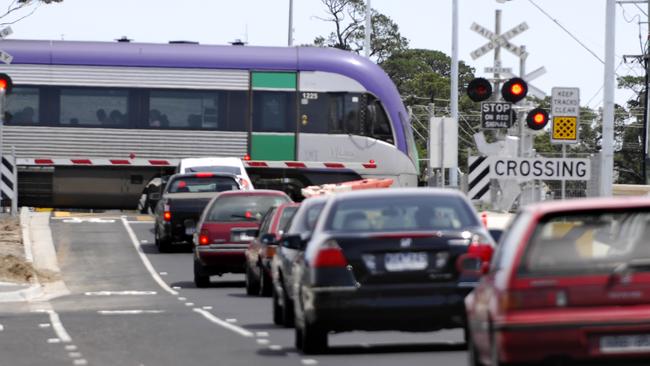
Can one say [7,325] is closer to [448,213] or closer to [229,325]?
[229,325]

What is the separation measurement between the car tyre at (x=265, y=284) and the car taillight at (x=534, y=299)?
13.7 m

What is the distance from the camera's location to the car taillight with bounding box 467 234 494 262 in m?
15.8

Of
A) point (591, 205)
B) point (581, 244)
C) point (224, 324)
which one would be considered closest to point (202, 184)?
point (224, 324)

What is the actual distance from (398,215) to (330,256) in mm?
782

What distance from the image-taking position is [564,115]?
29062 mm

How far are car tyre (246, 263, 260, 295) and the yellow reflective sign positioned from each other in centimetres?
603

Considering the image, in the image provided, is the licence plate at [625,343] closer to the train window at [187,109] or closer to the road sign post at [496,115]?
the road sign post at [496,115]

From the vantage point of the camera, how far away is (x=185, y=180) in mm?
36406

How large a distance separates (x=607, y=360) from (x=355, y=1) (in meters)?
85.4

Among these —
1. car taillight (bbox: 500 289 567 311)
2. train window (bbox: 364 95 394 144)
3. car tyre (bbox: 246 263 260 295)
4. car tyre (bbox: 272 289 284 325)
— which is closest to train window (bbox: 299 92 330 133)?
train window (bbox: 364 95 394 144)

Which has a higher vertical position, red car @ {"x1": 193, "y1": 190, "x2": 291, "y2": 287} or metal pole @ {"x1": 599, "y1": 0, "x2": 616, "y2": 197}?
metal pole @ {"x1": 599, "y1": 0, "x2": 616, "y2": 197}

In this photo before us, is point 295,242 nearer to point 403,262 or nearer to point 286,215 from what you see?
point 403,262

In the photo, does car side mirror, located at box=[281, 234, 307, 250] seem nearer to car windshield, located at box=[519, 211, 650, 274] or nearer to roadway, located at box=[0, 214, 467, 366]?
roadway, located at box=[0, 214, 467, 366]

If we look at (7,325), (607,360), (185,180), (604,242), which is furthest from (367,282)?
(185,180)
